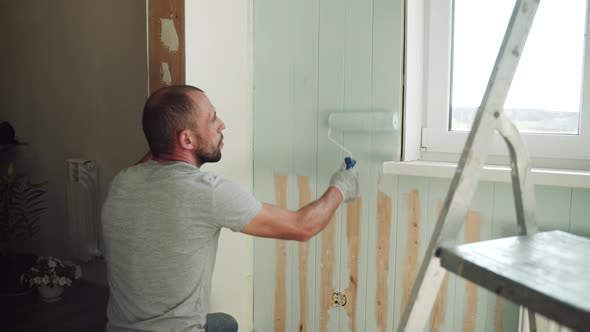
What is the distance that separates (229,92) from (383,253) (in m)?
0.78

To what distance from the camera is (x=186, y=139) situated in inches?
46.5

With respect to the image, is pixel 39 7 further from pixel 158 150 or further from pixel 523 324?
pixel 523 324

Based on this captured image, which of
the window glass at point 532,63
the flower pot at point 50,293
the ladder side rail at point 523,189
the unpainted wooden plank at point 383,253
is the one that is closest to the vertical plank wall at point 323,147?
the unpainted wooden plank at point 383,253

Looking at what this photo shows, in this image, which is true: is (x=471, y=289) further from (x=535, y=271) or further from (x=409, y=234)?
(x=535, y=271)

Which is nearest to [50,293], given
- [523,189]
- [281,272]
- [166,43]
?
[281,272]

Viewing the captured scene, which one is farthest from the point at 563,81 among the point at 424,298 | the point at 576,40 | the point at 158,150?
the point at 158,150

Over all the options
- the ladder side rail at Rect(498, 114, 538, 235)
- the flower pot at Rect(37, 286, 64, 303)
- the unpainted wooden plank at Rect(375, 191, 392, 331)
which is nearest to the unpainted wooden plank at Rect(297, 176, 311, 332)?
the unpainted wooden plank at Rect(375, 191, 392, 331)

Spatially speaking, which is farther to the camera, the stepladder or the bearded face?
the bearded face

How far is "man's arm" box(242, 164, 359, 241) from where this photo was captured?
1149 mm

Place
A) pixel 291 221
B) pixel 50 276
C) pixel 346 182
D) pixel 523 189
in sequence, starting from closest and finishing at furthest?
pixel 523 189 → pixel 291 221 → pixel 346 182 → pixel 50 276

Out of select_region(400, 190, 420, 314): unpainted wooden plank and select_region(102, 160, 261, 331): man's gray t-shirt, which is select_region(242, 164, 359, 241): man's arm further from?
select_region(400, 190, 420, 314): unpainted wooden plank

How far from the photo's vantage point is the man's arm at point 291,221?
45.2 inches

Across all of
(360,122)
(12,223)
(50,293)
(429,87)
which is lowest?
(50,293)

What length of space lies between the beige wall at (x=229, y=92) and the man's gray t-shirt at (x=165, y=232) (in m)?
0.49
